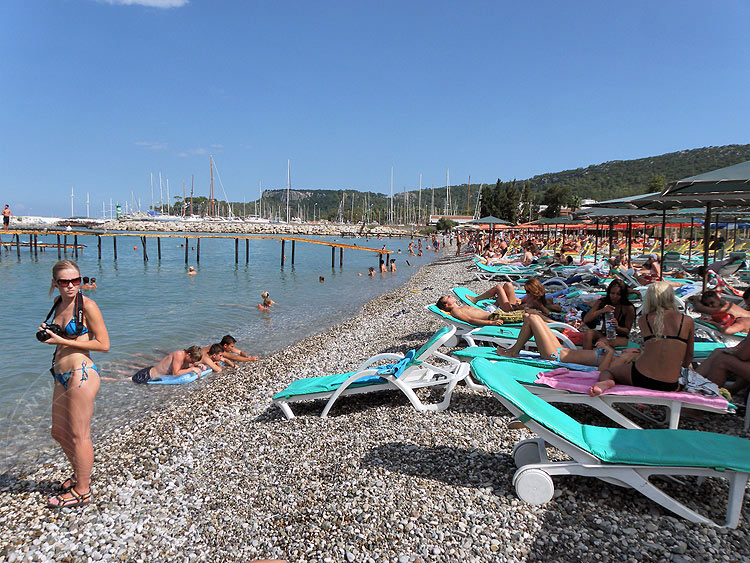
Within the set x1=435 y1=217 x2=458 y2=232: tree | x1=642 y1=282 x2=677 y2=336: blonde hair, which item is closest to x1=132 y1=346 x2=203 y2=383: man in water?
x1=642 y1=282 x2=677 y2=336: blonde hair

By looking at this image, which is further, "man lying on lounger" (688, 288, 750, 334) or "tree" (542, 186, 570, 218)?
"tree" (542, 186, 570, 218)

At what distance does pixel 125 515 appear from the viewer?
3.19 meters

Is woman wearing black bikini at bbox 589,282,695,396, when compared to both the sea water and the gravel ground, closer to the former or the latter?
the gravel ground

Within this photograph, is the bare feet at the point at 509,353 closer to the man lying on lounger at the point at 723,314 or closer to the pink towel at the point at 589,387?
the pink towel at the point at 589,387

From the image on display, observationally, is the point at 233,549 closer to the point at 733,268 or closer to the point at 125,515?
the point at 125,515

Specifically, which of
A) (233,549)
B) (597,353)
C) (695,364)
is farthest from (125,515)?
(695,364)

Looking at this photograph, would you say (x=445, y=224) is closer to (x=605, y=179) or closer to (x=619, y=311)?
(x=605, y=179)

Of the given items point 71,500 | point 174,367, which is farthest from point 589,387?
point 174,367

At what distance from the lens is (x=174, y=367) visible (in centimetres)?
714

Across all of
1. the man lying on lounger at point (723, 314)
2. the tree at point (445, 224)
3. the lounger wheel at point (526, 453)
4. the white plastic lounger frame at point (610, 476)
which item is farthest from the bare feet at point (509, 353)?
the tree at point (445, 224)

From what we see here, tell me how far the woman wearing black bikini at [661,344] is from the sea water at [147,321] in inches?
208

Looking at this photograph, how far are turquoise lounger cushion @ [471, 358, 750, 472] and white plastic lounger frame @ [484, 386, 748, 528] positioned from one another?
39 millimetres

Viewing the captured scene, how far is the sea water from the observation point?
18.7ft

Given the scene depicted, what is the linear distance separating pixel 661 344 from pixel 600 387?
55cm
